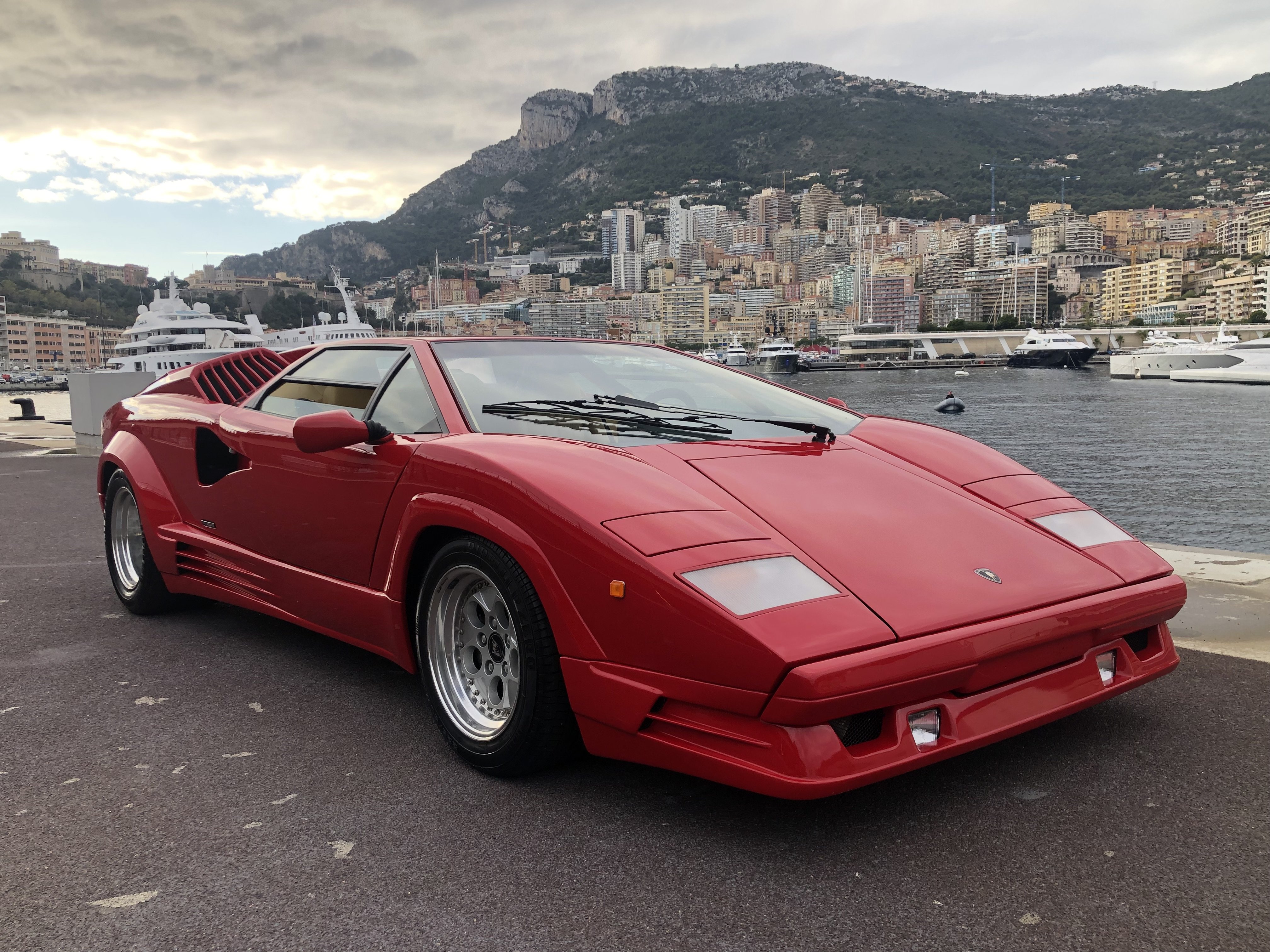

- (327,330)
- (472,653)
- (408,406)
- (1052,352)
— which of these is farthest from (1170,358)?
(472,653)

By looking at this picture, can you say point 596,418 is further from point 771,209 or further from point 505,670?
point 771,209

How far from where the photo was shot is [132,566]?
4410 mm

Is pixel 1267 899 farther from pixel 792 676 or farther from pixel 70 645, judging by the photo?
pixel 70 645

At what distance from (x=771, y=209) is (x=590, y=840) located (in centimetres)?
17860

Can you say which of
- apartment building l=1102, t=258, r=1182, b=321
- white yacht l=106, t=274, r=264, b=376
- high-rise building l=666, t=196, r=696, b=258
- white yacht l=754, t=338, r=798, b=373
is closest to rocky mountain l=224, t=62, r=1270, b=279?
high-rise building l=666, t=196, r=696, b=258

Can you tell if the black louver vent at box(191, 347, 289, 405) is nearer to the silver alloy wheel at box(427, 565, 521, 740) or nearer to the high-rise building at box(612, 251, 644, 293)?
the silver alloy wheel at box(427, 565, 521, 740)

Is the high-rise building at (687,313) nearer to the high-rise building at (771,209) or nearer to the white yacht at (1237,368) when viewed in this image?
the high-rise building at (771,209)

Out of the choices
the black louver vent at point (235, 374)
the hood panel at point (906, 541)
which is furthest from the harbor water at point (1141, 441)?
the hood panel at point (906, 541)

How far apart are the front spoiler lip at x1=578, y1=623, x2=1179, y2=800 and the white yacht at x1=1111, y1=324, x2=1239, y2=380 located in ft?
227

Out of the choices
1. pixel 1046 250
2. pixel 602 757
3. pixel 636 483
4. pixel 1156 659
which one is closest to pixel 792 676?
pixel 636 483

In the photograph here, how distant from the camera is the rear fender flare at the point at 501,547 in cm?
221

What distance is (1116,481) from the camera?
17.4 m

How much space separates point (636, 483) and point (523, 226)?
6737 inches

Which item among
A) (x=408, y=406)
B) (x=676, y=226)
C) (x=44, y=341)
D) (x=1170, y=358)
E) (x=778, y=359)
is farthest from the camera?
(x=676, y=226)
